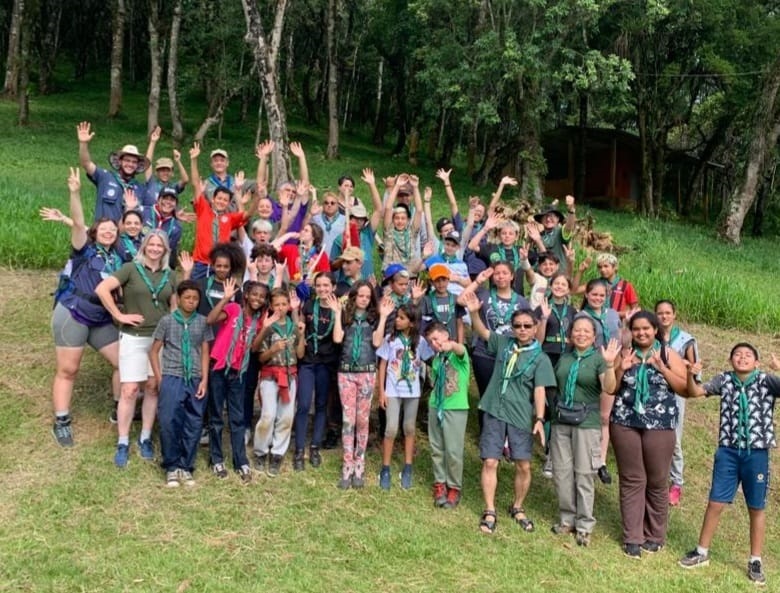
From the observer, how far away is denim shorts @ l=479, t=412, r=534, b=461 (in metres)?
5.38

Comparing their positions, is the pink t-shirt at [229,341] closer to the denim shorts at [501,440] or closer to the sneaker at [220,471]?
the sneaker at [220,471]

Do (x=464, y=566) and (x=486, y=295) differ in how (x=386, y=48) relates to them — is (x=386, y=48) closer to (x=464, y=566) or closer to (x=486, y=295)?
(x=486, y=295)

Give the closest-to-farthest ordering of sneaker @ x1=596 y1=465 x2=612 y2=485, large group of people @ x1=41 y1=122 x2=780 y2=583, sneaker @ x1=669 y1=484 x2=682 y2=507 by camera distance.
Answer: large group of people @ x1=41 y1=122 x2=780 y2=583 → sneaker @ x1=669 y1=484 x2=682 y2=507 → sneaker @ x1=596 y1=465 x2=612 y2=485

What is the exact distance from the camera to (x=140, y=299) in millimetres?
5406

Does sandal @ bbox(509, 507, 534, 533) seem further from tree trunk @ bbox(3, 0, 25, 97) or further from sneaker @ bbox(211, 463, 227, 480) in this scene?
tree trunk @ bbox(3, 0, 25, 97)

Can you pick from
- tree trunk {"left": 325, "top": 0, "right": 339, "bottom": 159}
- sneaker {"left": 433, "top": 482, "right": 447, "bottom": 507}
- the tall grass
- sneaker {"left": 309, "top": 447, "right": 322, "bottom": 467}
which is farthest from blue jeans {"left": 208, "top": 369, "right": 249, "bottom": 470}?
tree trunk {"left": 325, "top": 0, "right": 339, "bottom": 159}

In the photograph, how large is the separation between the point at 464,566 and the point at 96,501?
9.03ft

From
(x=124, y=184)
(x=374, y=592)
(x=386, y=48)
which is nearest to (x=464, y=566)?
(x=374, y=592)

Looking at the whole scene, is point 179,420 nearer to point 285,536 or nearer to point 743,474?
point 285,536

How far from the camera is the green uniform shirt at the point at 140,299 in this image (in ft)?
17.7

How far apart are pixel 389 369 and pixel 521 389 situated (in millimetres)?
1117

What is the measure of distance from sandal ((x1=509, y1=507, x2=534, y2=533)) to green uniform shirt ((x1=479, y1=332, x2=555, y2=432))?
69cm

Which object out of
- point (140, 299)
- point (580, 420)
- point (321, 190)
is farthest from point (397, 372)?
point (321, 190)

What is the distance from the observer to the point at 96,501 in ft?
16.8
